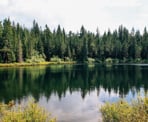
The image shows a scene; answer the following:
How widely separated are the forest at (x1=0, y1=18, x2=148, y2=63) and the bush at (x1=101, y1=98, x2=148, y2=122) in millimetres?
116852

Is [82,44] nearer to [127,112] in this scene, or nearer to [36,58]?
[36,58]

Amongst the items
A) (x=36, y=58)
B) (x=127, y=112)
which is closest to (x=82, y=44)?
(x=36, y=58)

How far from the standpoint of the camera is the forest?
468 feet

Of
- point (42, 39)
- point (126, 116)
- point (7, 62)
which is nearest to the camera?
point (126, 116)

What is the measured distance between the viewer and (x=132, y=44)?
167 m

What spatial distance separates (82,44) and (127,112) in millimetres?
148703

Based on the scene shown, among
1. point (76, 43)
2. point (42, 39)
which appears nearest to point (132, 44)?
point (76, 43)

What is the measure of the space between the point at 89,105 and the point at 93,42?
133 meters

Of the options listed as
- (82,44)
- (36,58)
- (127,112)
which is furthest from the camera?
(82,44)

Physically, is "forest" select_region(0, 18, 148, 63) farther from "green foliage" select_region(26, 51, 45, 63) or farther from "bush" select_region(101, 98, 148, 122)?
"bush" select_region(101, 98, 148, 122)

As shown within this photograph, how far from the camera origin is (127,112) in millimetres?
15859

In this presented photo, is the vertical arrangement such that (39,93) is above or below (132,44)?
below

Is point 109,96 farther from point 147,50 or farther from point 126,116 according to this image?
point 147,50

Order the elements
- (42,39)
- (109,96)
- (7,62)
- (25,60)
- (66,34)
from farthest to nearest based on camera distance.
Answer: (66,34) → (42,39) → (25,60) → (7,62) → (109,96)
